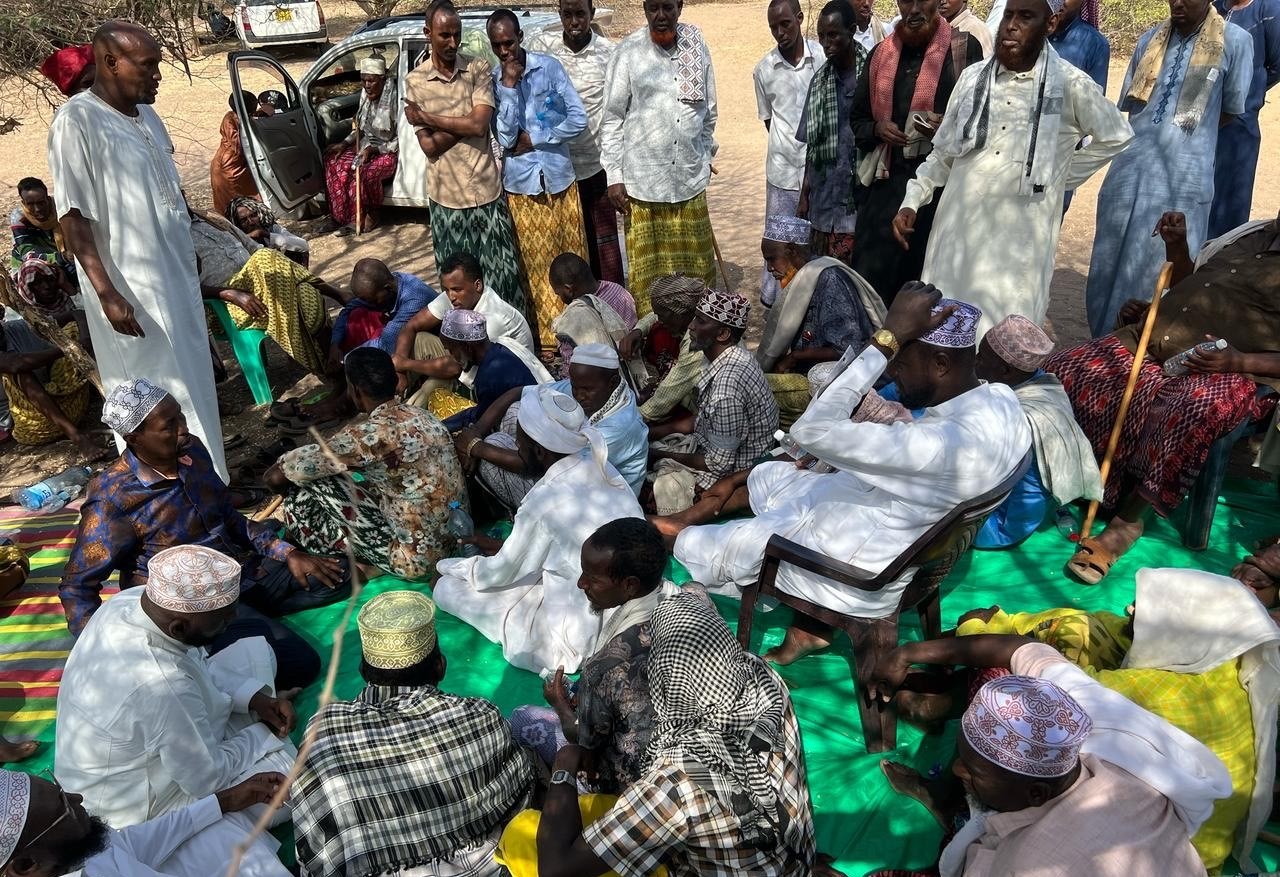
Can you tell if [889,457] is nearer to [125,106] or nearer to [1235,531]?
[1235,531]

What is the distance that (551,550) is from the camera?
4066 millimetres

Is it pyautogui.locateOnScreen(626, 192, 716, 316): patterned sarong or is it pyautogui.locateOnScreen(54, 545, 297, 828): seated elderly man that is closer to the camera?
pyautogui.locateOnScreen(54, 545, 297, 828): seated elderly man

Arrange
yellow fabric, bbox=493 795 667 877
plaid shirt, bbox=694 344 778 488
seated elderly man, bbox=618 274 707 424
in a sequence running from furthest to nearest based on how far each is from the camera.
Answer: seated elderly man, bbox=618 274 707 424
plaid shirt, bbox=694 344 778 488
yellow fabric, bbox=493 795 667 877

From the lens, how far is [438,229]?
671 centimetres

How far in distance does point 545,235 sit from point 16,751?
435 cm

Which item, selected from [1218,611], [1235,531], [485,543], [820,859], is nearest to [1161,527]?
[1235,531]

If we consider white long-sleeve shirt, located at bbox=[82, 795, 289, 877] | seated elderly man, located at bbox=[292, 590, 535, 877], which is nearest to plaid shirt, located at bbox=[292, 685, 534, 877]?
seated elderly man, located at bbox=[292, 590, 535, 877]

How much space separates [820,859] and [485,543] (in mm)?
2202

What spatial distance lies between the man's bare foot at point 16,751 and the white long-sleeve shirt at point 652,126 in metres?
4.55

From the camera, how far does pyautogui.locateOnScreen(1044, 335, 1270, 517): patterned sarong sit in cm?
412

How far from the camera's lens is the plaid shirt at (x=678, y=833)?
2.24 meters

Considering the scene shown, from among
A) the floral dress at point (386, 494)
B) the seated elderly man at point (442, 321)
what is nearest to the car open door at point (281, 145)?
the seated elderly man at point (442, 321)

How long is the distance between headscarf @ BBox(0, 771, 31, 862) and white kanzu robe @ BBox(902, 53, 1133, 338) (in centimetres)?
461

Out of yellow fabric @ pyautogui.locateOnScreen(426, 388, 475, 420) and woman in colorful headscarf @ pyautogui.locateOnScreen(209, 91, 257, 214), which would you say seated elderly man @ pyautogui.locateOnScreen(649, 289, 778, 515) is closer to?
yellow fabric @ pyautogui.locateOnScreen(426, 388, 475, 420)
